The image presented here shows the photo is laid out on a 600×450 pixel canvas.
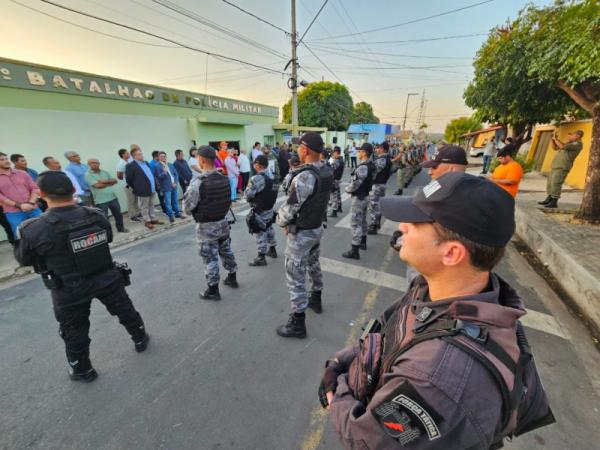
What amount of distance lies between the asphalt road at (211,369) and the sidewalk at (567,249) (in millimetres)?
244

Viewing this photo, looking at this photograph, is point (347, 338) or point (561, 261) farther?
point (561, 261)

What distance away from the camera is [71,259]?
207 centimetres

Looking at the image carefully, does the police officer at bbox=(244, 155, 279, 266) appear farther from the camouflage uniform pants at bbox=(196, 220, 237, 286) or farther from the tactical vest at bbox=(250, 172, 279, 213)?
the camouflage uniform pants at bbox=(196, 220, 237, 286)

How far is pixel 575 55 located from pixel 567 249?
9.27 ft

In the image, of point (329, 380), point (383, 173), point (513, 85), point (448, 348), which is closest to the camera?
point (448, 348)

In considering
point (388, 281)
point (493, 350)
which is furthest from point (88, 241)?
point (388, 281)

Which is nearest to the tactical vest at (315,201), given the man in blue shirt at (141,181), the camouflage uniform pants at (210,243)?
the camouflage uniform pants at (210,243)

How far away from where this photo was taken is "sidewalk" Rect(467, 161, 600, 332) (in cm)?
310

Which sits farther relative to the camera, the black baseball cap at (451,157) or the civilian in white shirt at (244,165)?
the civilian in white shirt at (244,165)

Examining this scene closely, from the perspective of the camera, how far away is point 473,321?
782mm

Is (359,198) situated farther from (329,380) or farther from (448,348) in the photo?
(448,348)

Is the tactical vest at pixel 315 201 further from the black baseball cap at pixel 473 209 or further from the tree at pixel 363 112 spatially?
→ the tree at pixel 363 112

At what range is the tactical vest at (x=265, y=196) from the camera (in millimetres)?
4172

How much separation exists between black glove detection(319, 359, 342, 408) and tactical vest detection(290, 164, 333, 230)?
1.69 metres
